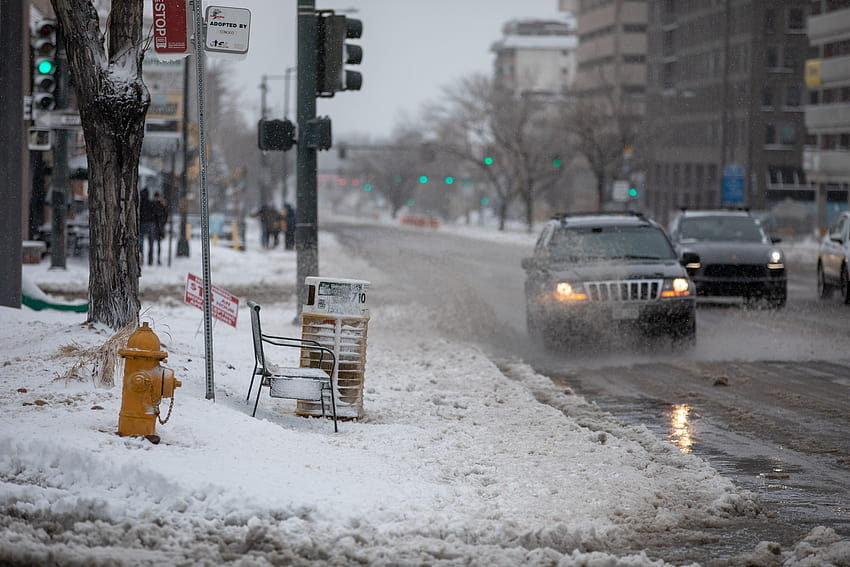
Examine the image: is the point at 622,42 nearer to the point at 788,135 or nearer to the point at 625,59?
the point at 625,59

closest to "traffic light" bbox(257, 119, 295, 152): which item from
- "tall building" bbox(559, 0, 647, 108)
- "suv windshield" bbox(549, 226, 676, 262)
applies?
"suv windshield" bbox(549, 226, 676, 262)

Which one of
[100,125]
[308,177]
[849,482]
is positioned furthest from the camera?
[308,177]

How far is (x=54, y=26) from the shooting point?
66.4ft

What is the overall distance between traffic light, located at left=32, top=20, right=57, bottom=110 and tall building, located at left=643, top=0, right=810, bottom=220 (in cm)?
6585

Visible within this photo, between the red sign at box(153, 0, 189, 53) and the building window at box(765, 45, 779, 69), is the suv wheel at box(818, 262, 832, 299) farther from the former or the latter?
the building window at box(765, 45, 779, 69)

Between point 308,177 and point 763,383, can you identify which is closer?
point 763,383

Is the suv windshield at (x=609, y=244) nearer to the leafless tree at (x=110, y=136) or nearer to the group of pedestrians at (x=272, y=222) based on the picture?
the leafless tree at (x=110, y=136)

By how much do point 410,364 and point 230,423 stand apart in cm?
554

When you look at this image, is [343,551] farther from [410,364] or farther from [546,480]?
[410,364]

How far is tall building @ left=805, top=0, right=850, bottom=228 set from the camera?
76562 millimetres

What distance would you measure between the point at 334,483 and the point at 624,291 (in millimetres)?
8982

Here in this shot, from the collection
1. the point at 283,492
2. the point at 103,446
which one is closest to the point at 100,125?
the point at 103,446

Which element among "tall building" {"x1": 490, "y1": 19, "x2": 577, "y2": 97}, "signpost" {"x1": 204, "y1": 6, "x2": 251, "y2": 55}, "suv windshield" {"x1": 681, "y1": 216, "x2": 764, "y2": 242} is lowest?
"suv windshield" {"x1": 681, "y1": 216, "x2": 764, "y2": 242}

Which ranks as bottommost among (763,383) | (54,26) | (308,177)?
(763,383)
